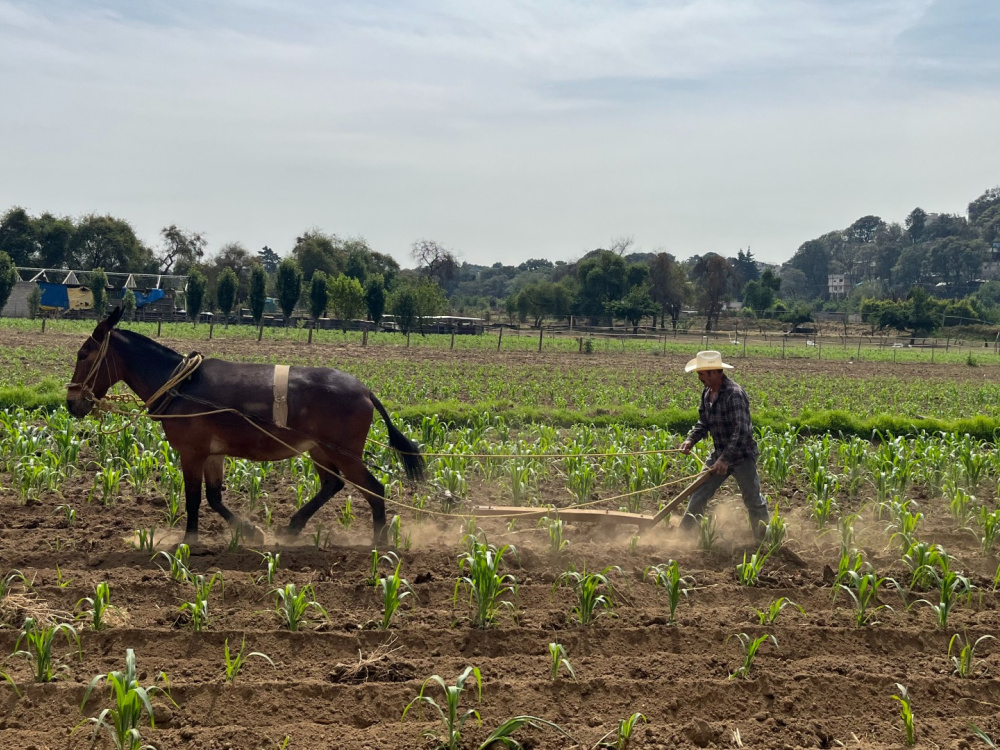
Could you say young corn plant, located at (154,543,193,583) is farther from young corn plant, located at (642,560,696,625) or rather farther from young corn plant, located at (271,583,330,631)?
young corn plant, located at (642,560,696,625)

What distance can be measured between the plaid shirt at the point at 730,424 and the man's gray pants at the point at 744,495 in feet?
0.29

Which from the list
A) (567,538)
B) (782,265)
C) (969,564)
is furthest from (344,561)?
(782,265)

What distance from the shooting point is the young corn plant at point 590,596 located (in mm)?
5414

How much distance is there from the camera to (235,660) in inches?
180

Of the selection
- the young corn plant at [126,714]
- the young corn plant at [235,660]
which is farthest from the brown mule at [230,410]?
the young corn plant at [126,714]

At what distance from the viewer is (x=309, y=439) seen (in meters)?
7.17

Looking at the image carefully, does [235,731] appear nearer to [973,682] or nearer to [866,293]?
[973,682]

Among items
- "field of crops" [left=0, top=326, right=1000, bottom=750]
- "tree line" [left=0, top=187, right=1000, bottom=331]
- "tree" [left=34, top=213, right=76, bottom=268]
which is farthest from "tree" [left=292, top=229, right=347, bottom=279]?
"field of crops" [left=0, top=326, right=1000, bottom=750]

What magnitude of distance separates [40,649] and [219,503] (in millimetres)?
Answer: 2786

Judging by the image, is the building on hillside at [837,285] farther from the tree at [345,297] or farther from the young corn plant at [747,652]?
the young corn plant at [747,652]

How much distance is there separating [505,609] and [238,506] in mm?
3753

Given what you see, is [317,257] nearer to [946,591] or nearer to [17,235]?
[17,235]

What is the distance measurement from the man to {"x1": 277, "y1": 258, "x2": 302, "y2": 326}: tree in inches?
1732

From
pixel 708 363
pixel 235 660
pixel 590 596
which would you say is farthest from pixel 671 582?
pixel 235 660
